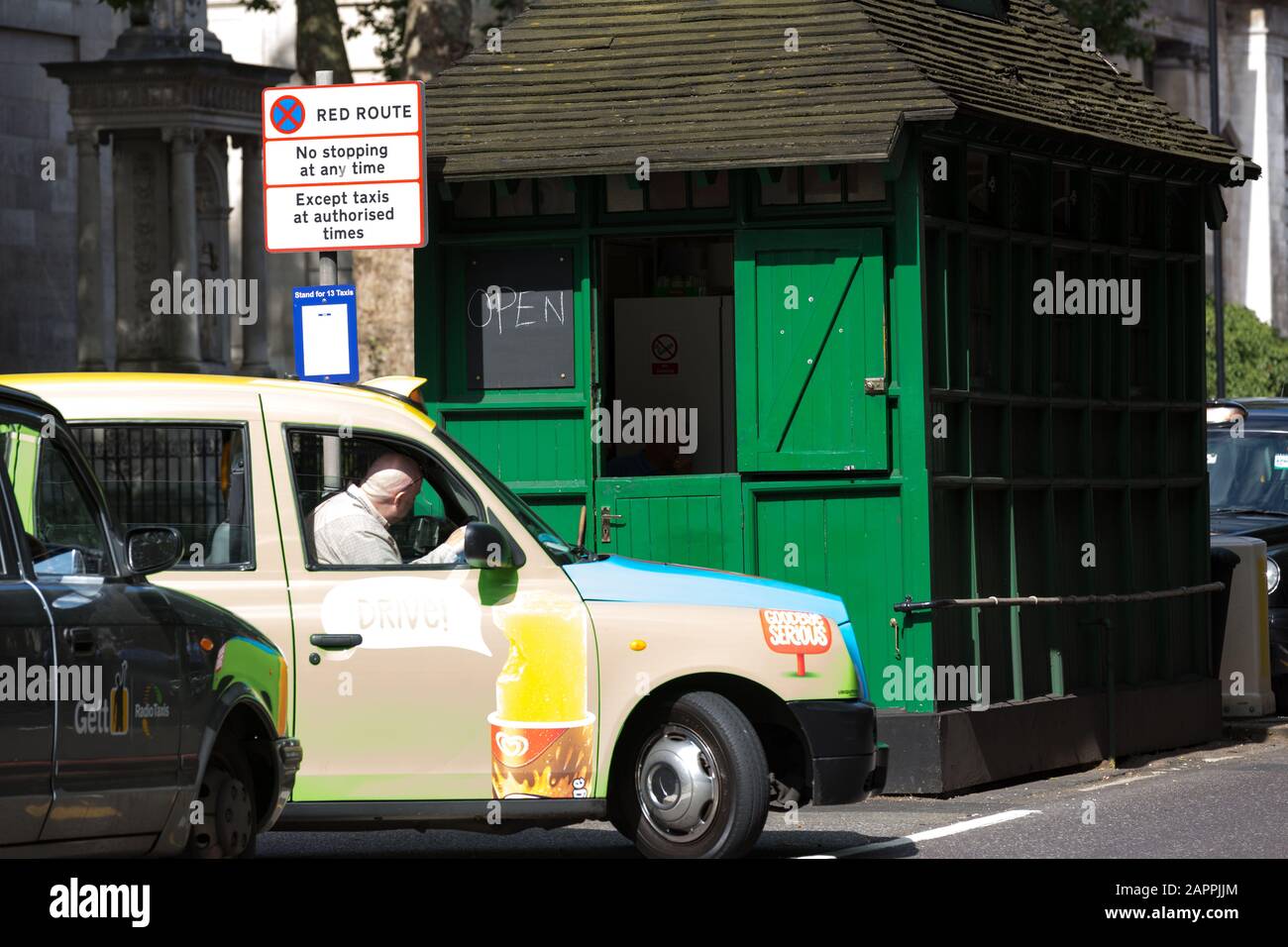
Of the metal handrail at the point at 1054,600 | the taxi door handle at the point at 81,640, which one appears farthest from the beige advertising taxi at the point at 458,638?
the metal handrail at the point at 1054,600

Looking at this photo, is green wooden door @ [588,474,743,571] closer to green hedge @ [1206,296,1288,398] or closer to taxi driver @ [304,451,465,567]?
taxi driver @ [304,451,465,567]

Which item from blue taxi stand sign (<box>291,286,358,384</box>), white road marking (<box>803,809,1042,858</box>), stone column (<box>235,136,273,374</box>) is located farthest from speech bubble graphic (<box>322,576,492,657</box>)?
stone column (<box>235,136,273,374</box>)

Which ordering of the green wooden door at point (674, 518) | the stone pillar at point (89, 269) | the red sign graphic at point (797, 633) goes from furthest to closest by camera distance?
1. the stone pillar at point (89, 269)
2. the green wooden door at point (674, 518)
3. the red sign graphic at point (797, 633)

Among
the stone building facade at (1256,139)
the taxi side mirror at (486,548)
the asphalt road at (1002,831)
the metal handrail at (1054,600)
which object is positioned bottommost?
the asphalt road at (1002,831)

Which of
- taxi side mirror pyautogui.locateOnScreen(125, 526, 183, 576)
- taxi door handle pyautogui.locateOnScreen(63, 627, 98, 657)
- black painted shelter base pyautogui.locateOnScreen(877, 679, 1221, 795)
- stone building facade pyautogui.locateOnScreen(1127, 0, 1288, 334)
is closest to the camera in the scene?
taxi door handle pyautogui.locateOnScreen(63, 627, 98, 657)

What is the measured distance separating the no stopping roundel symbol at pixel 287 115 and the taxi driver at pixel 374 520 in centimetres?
328

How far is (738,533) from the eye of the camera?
13.5 m

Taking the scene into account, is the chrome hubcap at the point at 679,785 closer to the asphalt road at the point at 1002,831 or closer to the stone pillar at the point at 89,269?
the asphalt road at the point at 1002,831

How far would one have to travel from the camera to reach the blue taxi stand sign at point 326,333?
12773 mm

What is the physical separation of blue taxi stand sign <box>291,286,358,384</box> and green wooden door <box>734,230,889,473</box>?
2.04 m

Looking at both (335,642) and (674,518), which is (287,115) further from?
(335,642)

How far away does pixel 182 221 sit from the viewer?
99.2 ft

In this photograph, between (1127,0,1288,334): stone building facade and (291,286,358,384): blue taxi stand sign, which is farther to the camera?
(1127,0,1288,334): stone building facade

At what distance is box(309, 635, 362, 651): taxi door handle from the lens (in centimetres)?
952
